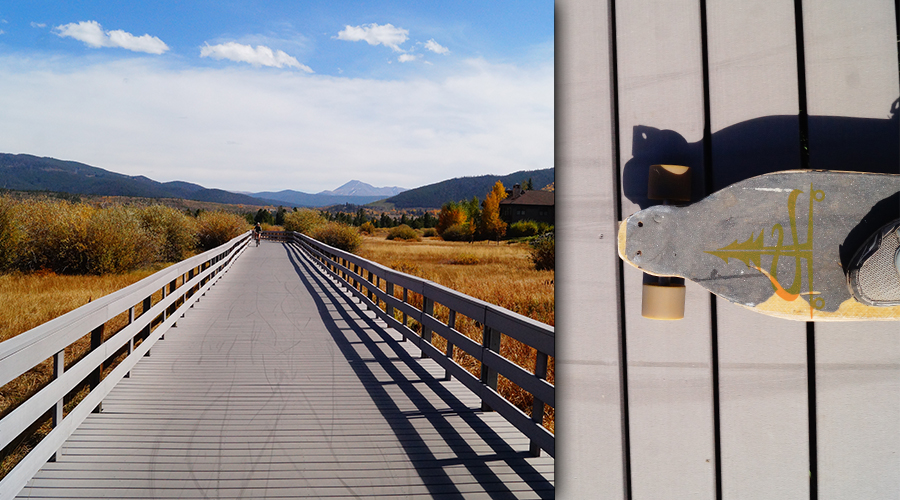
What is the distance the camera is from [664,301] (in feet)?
3.04

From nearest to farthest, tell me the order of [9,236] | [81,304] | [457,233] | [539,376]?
[539,376], [81,304], [9,236], [457,233]

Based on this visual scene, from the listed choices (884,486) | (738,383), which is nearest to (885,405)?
(884,486)

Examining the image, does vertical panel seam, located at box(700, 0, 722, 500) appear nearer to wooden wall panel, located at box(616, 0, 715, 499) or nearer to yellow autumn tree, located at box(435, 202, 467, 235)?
wooden wall panel, located at box(616, 0, 715, 499)

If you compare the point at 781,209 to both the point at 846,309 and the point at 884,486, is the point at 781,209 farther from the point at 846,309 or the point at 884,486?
the point at 884,486

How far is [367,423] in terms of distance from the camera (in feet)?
11.9

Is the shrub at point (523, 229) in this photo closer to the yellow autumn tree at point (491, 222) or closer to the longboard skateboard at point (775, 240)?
the yellow autumn tree at point (491, 222)

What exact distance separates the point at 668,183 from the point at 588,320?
0.92 ft

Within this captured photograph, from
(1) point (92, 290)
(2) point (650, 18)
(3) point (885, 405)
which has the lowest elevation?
(1) point (92, 290)

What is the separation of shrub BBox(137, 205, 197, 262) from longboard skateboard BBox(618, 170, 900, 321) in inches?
992

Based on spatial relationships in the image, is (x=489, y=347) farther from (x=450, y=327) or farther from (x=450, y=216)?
(x=450, y=216)

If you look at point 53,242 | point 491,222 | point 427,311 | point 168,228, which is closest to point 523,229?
point 491,222

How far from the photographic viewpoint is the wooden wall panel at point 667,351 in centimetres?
102

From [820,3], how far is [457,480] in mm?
2416

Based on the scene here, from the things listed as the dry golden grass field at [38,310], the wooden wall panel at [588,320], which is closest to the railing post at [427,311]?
the dry golden grass field at [38,310]
